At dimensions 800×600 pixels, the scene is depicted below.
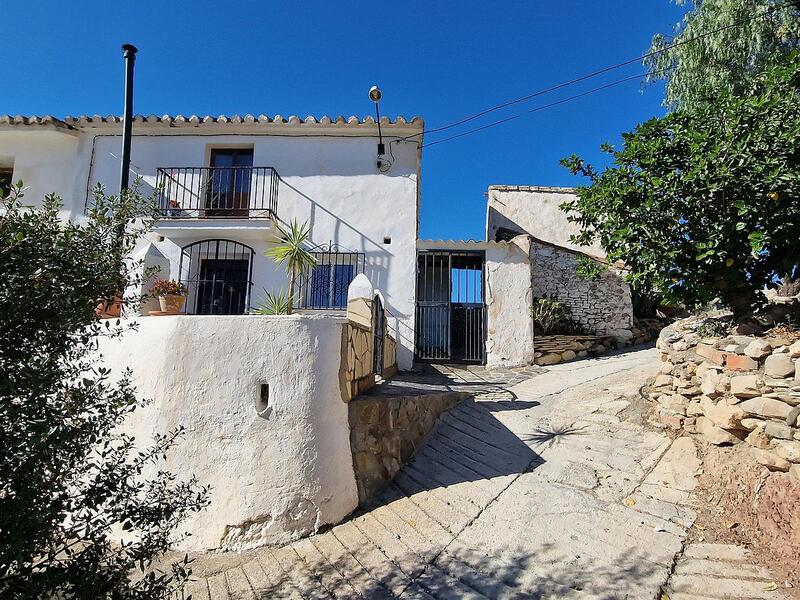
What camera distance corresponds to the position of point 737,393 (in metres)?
4.62

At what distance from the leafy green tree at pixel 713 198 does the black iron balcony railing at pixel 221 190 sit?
763 centimetres

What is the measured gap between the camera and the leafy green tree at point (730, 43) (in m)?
8.48

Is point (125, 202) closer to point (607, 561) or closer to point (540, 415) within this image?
point (607, 561)

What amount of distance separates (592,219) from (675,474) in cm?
319

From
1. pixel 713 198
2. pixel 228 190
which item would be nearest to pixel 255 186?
pixel 228 190

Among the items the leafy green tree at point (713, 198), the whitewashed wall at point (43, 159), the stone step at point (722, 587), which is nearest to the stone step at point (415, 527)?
the stone step at point (722, 587)

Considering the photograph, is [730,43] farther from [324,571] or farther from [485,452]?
[324,571]

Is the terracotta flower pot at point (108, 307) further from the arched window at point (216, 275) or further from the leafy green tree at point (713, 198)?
the leafy green tree at point (713, 198)

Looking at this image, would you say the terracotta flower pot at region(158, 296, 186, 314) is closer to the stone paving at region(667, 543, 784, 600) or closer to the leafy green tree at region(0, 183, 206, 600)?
the leafy green tree at region(0, 183, 206, 600)

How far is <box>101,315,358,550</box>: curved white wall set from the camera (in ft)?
15.4

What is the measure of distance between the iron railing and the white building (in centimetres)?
2

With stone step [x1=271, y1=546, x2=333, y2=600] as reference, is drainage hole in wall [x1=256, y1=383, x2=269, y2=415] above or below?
above

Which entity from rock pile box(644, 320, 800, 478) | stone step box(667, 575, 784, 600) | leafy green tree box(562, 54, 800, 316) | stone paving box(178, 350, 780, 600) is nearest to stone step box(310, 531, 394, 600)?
stone paving box(178, 350, 780, 600)

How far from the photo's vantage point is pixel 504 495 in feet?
16.1
